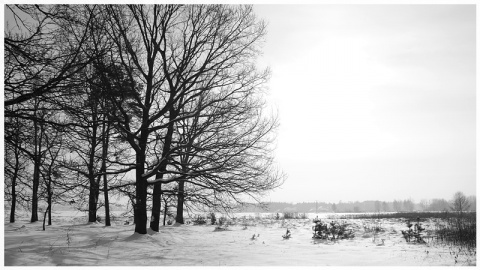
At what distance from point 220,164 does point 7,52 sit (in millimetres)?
5879

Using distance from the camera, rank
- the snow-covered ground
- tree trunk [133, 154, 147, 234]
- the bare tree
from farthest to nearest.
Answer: the bare tree
tree trunk [133, 154, 147, 234]
the snow-covered ground

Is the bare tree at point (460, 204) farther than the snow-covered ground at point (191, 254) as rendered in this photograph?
Yes

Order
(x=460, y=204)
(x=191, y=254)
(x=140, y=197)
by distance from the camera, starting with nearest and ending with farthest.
A: (x=191, y=254)
(x=140, y=197)
(x=460, y=204)

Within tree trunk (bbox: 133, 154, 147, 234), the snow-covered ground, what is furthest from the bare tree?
tree trunk (bbox: 133, 154, 147, 234)

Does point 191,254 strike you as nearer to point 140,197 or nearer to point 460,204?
point 140,197

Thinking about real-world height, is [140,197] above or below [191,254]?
above

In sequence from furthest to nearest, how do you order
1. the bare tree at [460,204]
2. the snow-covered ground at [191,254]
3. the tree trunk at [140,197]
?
the bare tree at [460,204] → the tree trunk at [140,197] → the snow-covered ground at [191,254]

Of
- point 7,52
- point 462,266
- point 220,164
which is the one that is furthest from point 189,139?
point 462,266

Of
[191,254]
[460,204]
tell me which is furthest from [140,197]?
[460,204]

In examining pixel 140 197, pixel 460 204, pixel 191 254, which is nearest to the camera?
pixel 191 254

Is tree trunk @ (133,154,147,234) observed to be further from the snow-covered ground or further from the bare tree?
the bare tree

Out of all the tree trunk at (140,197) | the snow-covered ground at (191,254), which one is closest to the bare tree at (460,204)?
the snow-covered ground at (191,254)

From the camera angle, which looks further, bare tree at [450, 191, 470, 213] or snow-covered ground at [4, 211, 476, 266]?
bare tree at [450, 191, 470, 213]

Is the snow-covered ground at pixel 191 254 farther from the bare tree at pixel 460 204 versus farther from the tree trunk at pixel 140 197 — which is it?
the bare tree at pixel 460 204
